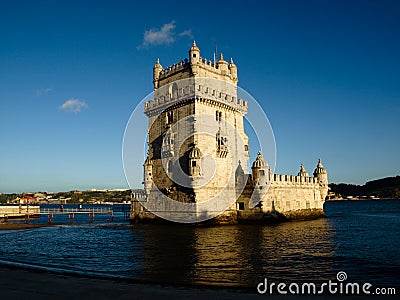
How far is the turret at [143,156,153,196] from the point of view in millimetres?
46375

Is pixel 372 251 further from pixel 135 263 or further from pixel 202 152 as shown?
pixel 202 152

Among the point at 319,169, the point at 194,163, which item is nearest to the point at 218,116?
the point at 194,163

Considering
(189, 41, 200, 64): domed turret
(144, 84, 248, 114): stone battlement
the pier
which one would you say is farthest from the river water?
the pier

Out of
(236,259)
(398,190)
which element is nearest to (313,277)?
(236,259)

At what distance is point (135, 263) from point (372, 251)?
16.5m

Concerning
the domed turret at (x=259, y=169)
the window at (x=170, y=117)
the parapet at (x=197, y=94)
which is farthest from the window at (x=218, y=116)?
the domed turret at (x=259, y=169)

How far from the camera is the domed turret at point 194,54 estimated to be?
43.4 meters

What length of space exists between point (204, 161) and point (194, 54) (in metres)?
13.4

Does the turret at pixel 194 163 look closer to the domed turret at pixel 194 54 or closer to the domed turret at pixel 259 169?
the domed turret at pixel 259 169

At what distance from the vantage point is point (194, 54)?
43.7 m

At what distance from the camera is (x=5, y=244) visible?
3002 centimetres
